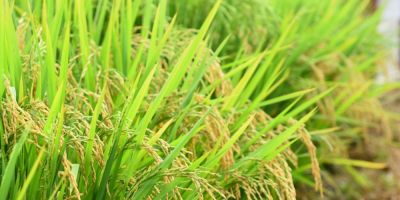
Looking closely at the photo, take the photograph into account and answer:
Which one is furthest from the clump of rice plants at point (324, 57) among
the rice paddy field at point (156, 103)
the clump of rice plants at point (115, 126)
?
the clump of rice plants at point (115, 126)

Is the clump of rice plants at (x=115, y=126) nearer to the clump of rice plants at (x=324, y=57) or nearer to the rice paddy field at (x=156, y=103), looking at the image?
the rice paddy field at (x=156, y=103)

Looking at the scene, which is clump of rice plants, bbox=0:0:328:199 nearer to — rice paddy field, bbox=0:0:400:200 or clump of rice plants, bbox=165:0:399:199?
rice paddy field, bbox=0:0:400:200

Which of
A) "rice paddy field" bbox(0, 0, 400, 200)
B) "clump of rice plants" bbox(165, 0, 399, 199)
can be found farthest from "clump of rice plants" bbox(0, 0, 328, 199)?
"clump of rice plants" bbox(165, 0, 399, 199)

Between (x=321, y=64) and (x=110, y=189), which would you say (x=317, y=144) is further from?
(x=110, y=189)

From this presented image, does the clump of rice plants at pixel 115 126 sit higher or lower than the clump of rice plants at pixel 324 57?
higher

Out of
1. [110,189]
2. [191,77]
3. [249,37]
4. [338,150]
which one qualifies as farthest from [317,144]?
[110,189]

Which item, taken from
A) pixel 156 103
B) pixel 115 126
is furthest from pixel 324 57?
pixel 115 126

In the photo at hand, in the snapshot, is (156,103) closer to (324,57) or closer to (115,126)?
(115,126)

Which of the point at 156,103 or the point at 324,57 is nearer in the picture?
the point at 156,103
